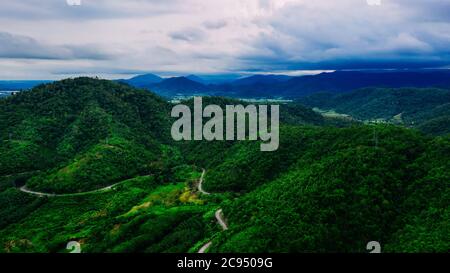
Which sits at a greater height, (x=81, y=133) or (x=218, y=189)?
(x=81, y=133)

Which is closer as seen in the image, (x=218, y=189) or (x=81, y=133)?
(x=218, y=189)

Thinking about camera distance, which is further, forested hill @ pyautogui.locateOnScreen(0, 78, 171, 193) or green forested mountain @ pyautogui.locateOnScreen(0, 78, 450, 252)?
forested hill @ pyautogui.locateOnScreen(0, 78, 171, 193)

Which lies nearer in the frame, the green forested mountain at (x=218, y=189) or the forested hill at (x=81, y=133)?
the green forested mountain at (x=218, y=189)

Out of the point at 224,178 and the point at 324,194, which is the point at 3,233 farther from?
the point at 324,194
